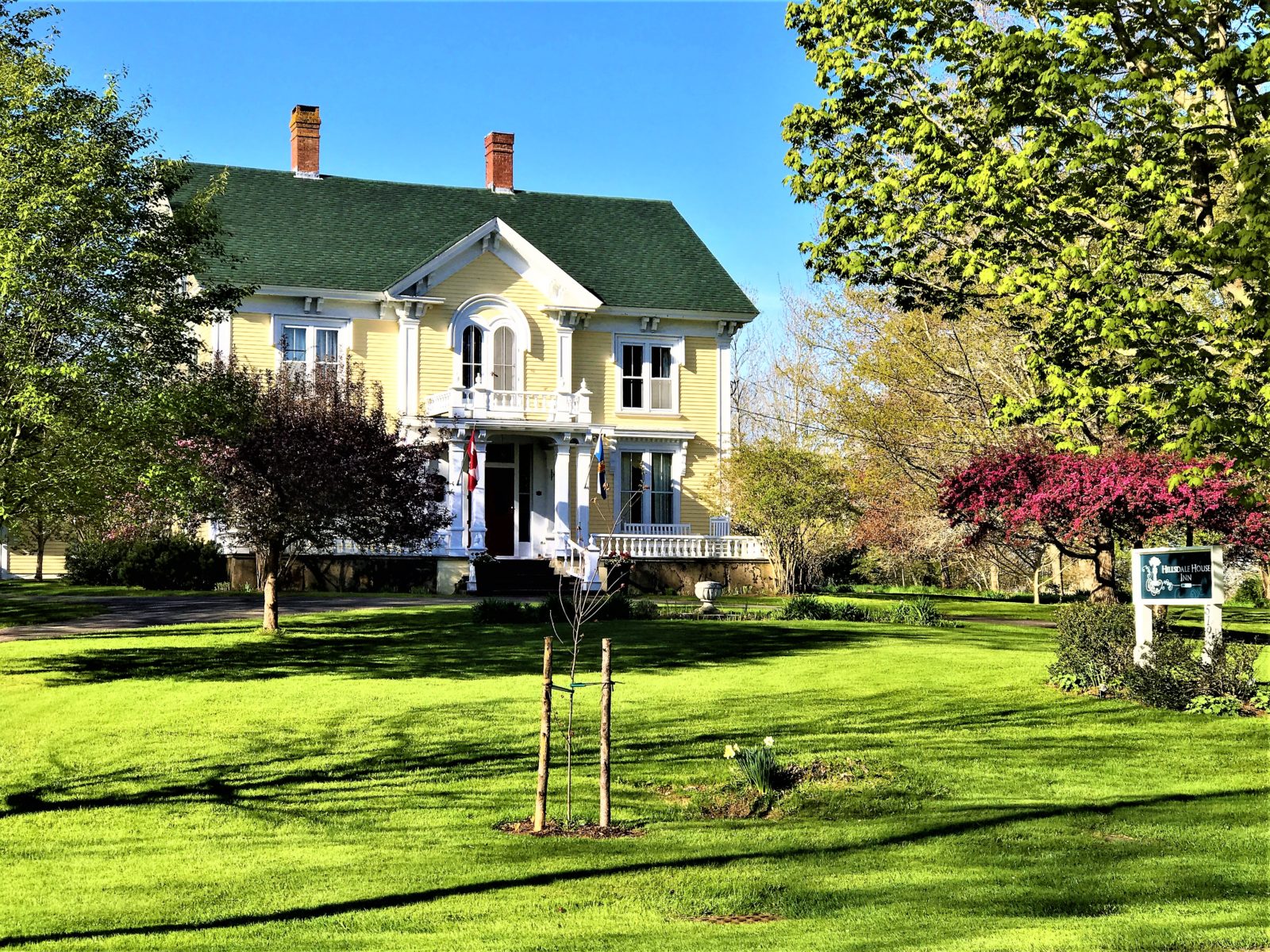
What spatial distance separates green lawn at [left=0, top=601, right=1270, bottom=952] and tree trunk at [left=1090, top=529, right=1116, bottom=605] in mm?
3768

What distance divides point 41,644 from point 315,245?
1987 cm

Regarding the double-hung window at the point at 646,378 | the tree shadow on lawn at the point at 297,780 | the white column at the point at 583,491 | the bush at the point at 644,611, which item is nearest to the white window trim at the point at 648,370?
the double-hung window at the point at 646,378

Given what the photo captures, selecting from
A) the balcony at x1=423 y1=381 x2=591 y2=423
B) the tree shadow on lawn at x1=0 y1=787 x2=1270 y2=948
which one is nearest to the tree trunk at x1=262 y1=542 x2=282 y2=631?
the balcony at x1=423 y1=381 x2=591 y2=423

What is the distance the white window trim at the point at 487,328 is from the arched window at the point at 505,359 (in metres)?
0.07

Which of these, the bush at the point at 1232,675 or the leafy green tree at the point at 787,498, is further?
A: the leafy green tree at the point at 787,498

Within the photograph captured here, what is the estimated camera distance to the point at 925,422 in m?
30.3

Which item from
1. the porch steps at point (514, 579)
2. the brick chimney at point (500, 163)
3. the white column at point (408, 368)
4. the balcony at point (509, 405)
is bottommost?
the porch steps at point (514, 579)

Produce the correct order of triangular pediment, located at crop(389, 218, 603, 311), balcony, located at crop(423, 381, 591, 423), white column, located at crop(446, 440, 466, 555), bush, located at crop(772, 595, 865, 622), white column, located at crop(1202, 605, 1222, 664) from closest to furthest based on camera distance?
white column, located at crop(1202, 605, 1222, 664) → bush, located at crop(772, 595, 865, 622) → white column, located at crop(446, 440, 466, 555) → balcony, located at crop(423, 381, 591, 423) → triangular pediment, located at crop(389, 218, 603, 311)

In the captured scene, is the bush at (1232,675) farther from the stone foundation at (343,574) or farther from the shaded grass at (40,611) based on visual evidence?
the stone foundation at (343,574)

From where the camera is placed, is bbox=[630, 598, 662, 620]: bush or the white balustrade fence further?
the white balustrade fence

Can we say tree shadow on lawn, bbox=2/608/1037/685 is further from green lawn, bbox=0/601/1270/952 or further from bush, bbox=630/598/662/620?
bush, bbox=630/598/662/620

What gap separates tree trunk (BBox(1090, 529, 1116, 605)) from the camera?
2245 cm

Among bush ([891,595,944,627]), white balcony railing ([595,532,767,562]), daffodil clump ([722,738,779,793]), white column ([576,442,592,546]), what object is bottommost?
daffodil clump ([722,738,779,793])

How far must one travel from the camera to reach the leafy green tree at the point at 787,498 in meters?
36.0
